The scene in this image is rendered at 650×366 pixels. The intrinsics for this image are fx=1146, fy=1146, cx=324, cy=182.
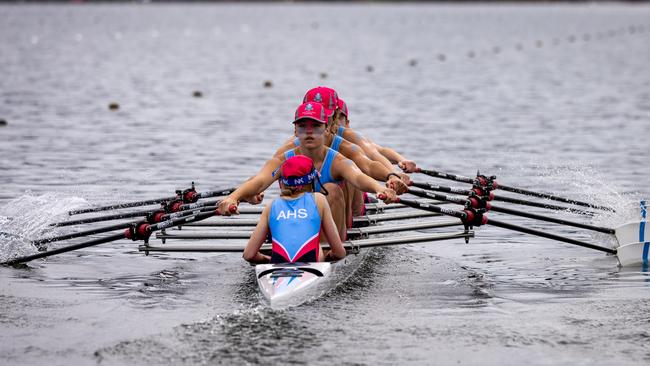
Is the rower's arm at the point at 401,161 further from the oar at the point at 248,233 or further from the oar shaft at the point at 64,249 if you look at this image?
the oar shaft at the point at 64,249

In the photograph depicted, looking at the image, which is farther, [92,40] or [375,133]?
[92,40]

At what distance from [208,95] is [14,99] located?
8156mm

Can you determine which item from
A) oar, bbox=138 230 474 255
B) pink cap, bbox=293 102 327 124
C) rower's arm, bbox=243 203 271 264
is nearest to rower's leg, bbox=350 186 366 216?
oar, bbox=138 230 474 255

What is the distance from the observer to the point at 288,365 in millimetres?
10141

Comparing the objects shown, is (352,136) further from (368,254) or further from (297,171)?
(297,171)

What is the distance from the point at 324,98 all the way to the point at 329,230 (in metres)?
2.69

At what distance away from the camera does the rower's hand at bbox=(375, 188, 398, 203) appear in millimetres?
13578

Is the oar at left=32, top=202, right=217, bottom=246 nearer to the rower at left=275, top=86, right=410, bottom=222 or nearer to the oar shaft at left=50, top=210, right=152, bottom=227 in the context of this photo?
the oar shaft at left=50, top=210, right=152, bottom=227

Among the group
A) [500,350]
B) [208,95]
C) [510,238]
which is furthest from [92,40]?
[500,350]

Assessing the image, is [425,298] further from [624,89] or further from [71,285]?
[624,89]

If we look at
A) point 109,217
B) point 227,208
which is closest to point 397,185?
point 227,208

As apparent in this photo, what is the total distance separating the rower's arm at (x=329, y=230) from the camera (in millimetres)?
12844

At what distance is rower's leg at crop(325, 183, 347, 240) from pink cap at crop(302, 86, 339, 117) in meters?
1.40

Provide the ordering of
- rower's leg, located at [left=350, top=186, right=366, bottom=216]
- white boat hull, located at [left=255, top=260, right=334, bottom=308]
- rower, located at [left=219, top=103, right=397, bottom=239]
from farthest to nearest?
1. rower's leg, located at [left=350, top=186, right=366, bottom=216]
2. rower, located at [left=219, top=103, right=397, bottom=239]
3. white boat hull, located at [left=255, top=260, right=334, bottom=308]
